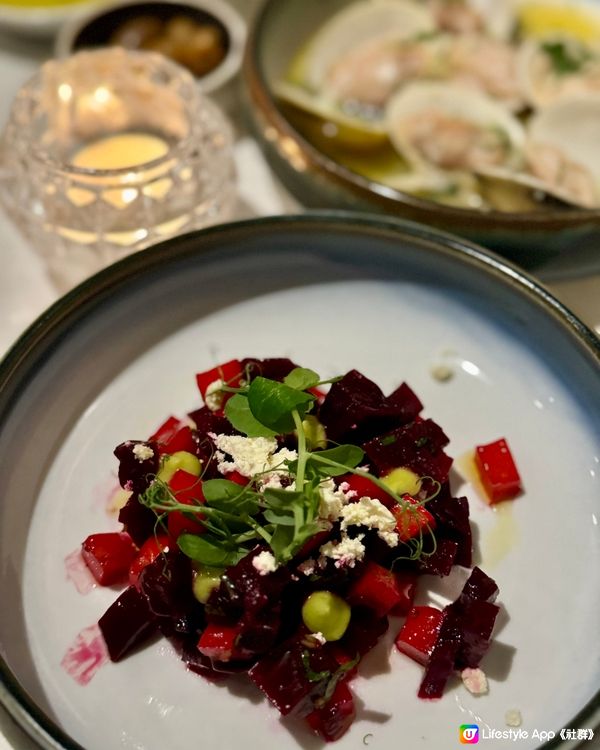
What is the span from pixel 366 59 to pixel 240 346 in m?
1.32

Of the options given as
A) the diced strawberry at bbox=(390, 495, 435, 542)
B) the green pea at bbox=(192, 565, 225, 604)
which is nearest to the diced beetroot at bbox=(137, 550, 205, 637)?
the green pea at bbox=(192, 565, 225, 604)

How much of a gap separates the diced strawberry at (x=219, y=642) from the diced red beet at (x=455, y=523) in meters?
0.37

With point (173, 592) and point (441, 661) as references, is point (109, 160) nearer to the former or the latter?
point (173, 592)

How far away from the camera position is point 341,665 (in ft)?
3.79

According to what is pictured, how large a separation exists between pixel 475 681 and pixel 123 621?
56 centimetres

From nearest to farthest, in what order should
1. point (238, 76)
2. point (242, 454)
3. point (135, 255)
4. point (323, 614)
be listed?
point (323, 614)
point (242, 454)
point (135, 255)
point (238, 76)

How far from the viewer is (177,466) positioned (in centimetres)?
128

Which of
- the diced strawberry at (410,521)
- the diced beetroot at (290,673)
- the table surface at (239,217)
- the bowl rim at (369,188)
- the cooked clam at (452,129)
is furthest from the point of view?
the cooked clam at (452,129)

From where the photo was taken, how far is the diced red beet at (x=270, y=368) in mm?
1397

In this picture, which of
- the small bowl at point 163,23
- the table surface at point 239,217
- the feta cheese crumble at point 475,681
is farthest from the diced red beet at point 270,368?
the small bowl at point 163,23

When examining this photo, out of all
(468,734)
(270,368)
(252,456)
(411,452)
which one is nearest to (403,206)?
(270,368)

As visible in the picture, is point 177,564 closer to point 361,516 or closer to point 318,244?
point 361,516

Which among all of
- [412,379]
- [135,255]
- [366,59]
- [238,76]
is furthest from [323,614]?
[366,59]

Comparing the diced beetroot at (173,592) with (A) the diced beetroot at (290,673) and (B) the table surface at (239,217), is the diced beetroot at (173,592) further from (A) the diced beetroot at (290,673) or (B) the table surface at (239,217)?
(B) the table surface at (239,217)
